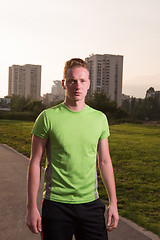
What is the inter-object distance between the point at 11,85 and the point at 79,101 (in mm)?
157528

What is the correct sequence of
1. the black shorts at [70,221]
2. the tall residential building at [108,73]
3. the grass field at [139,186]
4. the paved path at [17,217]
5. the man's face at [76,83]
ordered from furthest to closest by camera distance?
the tall residential building at [108,73] < the grass field at [139,186] < the paved path at [17,217] < the man's face at [76,83] < the black shorts at [70,221]

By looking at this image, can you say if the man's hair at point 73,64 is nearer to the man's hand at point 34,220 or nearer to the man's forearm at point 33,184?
the man's forearm at point 33,184

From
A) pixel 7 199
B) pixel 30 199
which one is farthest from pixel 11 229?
pixel 30 199

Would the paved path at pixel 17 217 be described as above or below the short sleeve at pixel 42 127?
below

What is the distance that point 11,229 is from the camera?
4246 mm

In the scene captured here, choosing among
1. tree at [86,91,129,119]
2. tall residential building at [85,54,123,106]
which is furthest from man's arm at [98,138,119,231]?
tall residential building at [85,54,123,106]

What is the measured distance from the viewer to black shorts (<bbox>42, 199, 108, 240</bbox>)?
2070 millimetres

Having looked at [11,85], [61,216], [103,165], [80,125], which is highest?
[11,85]

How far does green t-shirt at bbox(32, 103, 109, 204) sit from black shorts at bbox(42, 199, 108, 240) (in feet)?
0.17

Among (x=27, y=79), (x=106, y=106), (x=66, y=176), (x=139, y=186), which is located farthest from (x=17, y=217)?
(x=27, y=79)

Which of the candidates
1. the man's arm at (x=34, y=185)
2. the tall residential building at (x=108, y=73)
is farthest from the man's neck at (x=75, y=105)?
the tall residential building at (x=108, y=73)

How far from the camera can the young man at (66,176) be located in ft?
6.85

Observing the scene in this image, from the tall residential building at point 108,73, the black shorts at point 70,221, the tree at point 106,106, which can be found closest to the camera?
the black shorts at point 70,221

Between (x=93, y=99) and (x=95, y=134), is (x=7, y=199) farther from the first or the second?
(x=93, y=99)
